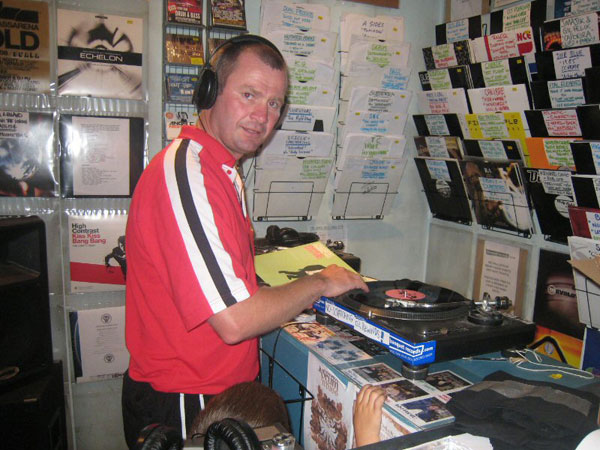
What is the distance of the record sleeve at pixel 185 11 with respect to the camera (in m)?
2.14

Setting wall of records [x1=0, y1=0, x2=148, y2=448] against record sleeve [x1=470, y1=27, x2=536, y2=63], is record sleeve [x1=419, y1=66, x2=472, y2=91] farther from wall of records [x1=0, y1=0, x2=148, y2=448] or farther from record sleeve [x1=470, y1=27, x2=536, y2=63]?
wall of records [x1=0, y1=0, x2=148, y2=448]

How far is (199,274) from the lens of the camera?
96 cm

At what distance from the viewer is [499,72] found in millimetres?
2146

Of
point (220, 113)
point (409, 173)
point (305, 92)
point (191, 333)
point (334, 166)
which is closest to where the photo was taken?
point (191, 333)

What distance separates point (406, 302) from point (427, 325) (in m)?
0.13

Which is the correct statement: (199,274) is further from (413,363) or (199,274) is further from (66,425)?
(66,425)

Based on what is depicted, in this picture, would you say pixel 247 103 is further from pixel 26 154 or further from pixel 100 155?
pixel 26 154

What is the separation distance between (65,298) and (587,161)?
2.28 metres

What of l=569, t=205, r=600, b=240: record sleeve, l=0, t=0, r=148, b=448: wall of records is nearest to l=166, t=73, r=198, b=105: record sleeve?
l=0, t=0, r=148, b=448: wall of records

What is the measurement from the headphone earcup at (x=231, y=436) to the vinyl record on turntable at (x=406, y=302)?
0.70 meters

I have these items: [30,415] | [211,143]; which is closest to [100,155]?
[30,415]

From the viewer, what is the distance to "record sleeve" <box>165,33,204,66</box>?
2188 millimetres

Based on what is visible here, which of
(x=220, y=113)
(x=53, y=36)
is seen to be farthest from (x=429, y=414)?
(x=53, y=36)

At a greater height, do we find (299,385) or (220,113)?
(220,113)
